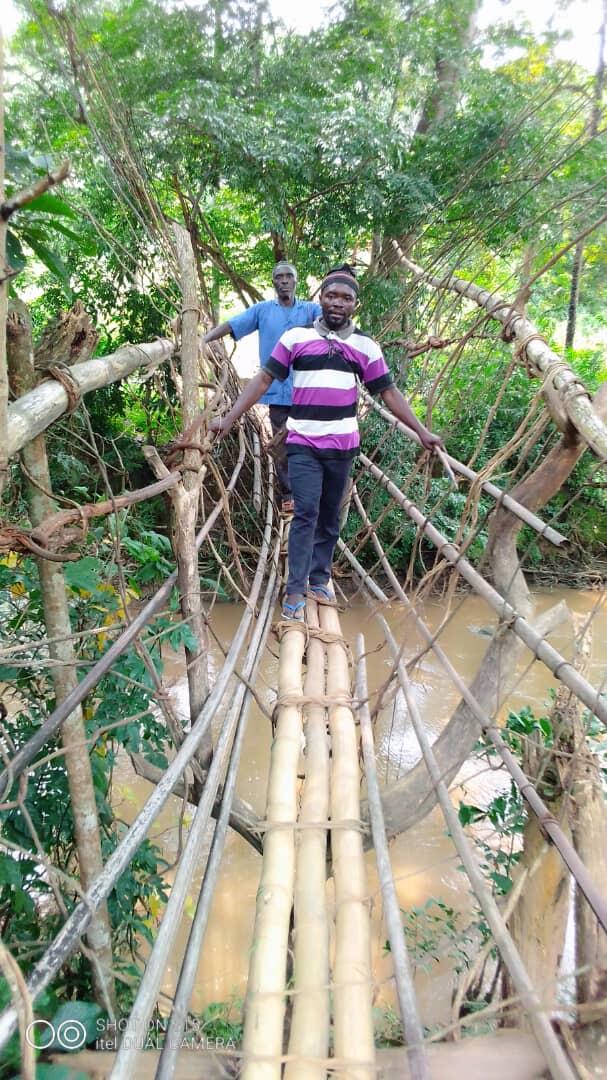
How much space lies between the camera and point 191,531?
116cm

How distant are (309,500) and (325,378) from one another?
325 millimetres

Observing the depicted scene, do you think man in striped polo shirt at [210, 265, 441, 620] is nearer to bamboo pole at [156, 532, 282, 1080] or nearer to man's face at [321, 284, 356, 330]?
man's face at [321, 284, 356, 330]

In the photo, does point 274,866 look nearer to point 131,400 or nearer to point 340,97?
point 340,97

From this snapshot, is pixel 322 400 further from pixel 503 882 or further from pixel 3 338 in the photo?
pixel 503 882

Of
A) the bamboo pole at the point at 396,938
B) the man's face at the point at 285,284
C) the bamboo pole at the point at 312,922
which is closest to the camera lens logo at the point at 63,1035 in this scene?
the bamboo pole at the point at 312,922

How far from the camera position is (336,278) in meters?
1.48

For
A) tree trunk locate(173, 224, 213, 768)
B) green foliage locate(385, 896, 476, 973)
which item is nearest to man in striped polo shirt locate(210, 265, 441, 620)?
tree trunk locate(173, 224, 213, 768)

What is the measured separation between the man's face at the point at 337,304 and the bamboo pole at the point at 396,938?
997 mm

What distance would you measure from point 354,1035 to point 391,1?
4630 millimetres

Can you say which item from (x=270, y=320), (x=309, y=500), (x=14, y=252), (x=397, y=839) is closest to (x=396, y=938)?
(x=14, y=252)

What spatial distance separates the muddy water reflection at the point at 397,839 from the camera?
5.99ft

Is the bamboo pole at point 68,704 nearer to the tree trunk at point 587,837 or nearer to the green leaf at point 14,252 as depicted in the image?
the green leaf at point 14,252

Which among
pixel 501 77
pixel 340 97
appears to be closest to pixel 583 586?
pixel 501 77

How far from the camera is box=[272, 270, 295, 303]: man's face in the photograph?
2232 mm
